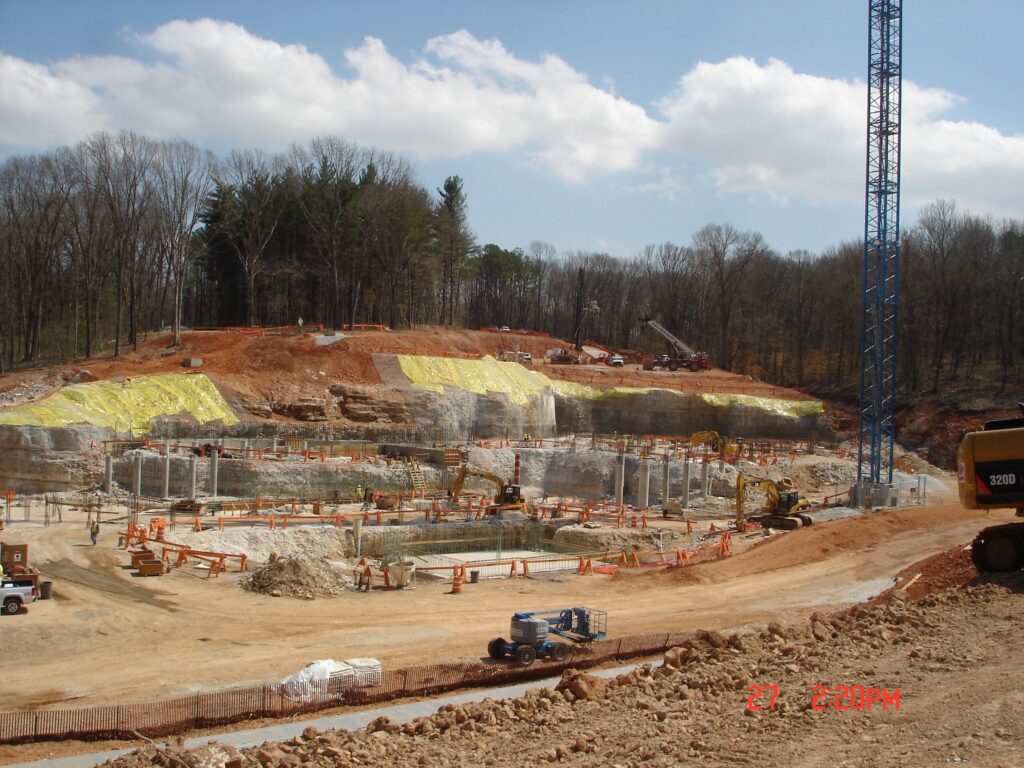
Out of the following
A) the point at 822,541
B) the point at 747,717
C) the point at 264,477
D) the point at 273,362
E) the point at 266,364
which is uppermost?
the point at 273,362

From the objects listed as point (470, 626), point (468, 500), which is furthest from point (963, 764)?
point (468, 500)

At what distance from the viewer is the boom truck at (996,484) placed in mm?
18297

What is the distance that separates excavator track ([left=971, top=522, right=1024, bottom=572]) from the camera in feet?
60.7

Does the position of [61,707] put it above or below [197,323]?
below

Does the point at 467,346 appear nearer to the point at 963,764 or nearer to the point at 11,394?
the point at 11,394

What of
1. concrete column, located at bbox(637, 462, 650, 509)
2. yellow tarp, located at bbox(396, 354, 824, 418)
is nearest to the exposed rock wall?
yellow tarp, located at bbox(396, 354, 824, 418)

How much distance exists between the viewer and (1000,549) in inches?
735

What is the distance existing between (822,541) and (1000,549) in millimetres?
10633

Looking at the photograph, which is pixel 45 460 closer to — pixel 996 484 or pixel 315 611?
pixel 315 611

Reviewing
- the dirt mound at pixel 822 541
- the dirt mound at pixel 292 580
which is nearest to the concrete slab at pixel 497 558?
the dirt mound at pixel 292 580

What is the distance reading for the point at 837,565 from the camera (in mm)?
26719

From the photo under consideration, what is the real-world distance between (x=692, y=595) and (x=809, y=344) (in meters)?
80.6
